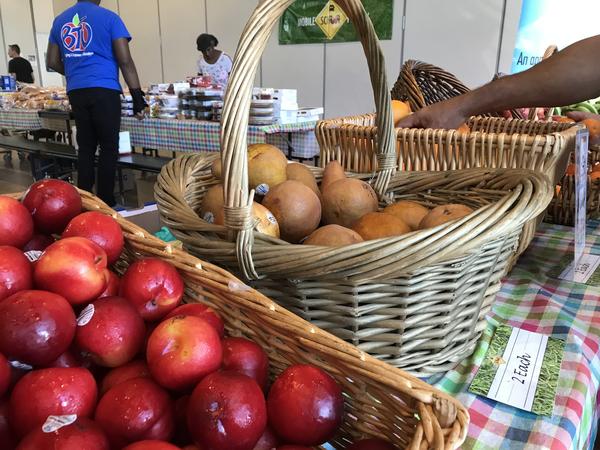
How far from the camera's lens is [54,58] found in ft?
10.2

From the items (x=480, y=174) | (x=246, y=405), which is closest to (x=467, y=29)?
(x=480, y=174)

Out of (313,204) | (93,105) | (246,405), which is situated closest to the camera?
(246,405)

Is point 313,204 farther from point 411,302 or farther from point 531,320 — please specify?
point 531,320

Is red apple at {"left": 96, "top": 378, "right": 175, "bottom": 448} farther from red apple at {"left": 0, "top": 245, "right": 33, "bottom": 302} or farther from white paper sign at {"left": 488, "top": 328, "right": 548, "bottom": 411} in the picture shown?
white paper sign at {"left": 488, "top": 328, "right": 548, "bottom": 411}

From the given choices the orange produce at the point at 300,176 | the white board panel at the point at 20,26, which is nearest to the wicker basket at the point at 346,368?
the orange produce at the point at 300,176

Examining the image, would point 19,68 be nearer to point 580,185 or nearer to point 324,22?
point 324,22

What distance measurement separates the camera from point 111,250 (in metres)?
0.62

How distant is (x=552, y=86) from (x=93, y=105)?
8.90 ft

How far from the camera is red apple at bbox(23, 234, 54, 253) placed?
0.64 metres

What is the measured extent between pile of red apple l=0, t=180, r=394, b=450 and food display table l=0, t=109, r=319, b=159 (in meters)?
2.75

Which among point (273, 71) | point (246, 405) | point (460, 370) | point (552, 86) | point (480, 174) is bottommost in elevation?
point (460, 370)

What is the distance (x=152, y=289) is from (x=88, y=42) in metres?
2.78

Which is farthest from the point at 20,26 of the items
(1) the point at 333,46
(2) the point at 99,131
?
(2) the point at 99,131

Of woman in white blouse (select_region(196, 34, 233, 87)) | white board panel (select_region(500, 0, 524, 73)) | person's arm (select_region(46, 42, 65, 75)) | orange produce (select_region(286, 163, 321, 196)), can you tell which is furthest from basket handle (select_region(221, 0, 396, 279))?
white board panel (select_region(500, 0, 524, 73))
